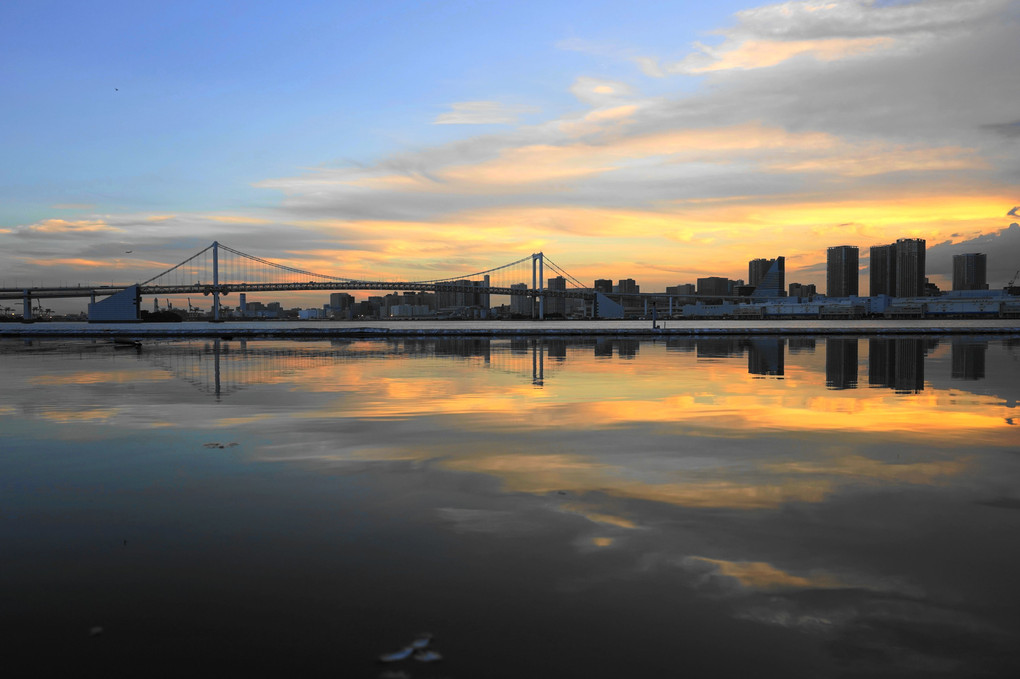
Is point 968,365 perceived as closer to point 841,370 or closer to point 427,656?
point 841,370

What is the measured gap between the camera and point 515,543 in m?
6.25

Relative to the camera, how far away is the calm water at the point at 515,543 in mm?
4402

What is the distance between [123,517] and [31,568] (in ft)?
4.54

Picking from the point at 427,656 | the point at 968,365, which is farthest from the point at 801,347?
the point at 427,656

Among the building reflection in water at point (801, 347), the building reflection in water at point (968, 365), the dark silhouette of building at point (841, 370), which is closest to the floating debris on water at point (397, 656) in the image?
the dark silhouette of building at point (841, 370)

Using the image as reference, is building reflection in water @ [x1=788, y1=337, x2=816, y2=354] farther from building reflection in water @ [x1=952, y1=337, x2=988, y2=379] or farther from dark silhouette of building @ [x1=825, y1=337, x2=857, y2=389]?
building reflection in water @ [x1=952, y1=337, x2=988, y2=379]

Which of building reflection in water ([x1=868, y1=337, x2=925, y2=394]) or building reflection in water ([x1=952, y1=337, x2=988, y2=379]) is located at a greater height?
building reflection in water ([x1=868, y1=337, x2=925, y2=394])

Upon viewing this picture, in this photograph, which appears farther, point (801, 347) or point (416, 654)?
point (801, 347)

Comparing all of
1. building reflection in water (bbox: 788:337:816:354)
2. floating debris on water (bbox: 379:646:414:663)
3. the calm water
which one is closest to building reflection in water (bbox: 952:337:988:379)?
building reflection in water (bbox: 788:337:816:354)

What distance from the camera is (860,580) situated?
5414 mm

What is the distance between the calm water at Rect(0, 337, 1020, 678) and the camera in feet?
14.4

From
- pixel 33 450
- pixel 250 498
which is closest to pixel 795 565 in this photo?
pixel 250 498

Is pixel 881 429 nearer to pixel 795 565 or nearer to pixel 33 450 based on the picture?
pixel 795 565

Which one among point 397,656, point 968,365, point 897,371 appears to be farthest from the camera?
point 968,365
